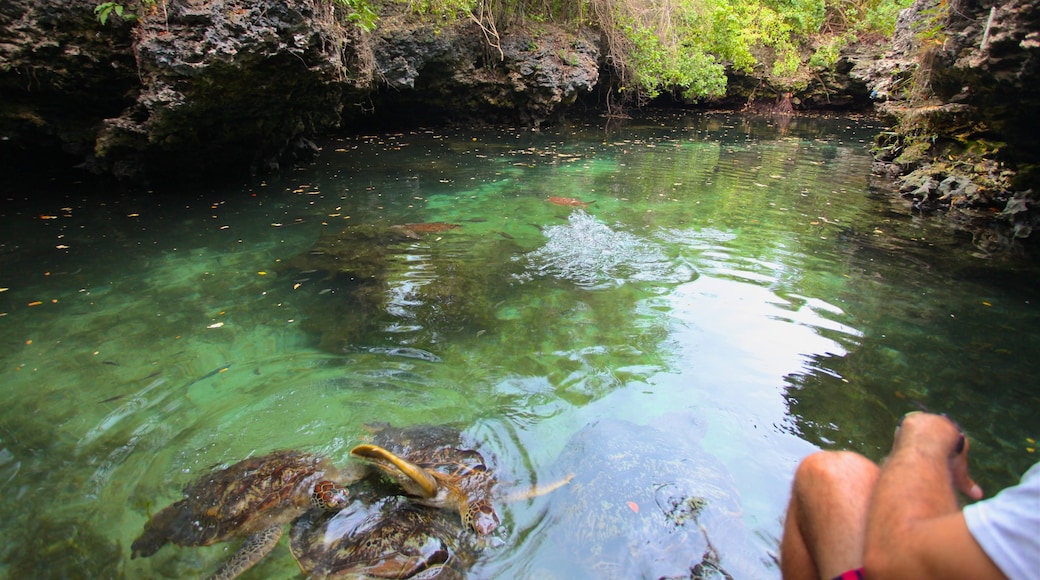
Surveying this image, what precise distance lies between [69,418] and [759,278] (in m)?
6.05

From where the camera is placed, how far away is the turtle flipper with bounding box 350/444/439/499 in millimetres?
2604

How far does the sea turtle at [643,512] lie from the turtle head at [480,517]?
26 cm

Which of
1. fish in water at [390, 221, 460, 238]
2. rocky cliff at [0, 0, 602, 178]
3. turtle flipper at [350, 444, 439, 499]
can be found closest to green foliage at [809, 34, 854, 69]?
rocky cliff at [0, 0, 602, 178]

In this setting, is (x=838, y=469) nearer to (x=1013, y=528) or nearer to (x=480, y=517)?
(x=1013, y=528)

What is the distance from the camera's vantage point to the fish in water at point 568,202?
8.52 m

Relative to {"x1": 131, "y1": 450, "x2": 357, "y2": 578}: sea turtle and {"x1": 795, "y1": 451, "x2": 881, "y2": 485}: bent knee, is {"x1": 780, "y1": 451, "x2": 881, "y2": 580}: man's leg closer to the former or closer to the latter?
{"x1": 795, "y1": 451, "x2": 881, "y2": 485}: bent knee

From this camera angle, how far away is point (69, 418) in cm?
346

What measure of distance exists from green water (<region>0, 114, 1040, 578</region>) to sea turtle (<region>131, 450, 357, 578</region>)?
93 mm

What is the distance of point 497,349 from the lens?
434 centimetres

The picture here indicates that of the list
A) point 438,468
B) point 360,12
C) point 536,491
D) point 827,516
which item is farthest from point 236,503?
point 360,12

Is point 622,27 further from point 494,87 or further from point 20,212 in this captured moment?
point 20,212

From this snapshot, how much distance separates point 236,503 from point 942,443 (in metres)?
3.09

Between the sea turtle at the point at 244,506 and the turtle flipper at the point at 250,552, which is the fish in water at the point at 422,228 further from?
the turtle flipper at the point at 250,552

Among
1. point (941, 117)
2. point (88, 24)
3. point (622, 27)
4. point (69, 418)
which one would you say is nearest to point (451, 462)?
point (69, 418)
